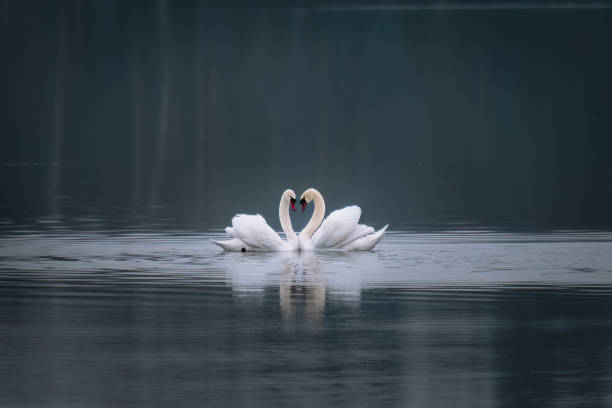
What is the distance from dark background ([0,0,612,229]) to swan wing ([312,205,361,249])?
5.20 m

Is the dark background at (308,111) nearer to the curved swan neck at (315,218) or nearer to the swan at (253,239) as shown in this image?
the curved swan neck at (315,218)

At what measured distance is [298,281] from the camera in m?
21.1

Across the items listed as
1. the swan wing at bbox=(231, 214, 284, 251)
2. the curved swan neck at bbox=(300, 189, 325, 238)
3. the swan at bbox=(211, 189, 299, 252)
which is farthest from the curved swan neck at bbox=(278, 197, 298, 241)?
the swan wing at bbox=(231, 214, 284, 251)

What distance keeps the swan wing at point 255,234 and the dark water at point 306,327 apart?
21cm

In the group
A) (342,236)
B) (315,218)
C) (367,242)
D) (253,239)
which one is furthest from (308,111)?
(253,239)

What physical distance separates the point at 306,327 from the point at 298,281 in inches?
169

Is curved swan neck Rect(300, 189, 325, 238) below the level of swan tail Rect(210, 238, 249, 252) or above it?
above

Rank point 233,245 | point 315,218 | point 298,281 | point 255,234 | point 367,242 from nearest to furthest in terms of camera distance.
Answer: point 298,281
point 255,234
point 233,245
point 367,242
point 315,218

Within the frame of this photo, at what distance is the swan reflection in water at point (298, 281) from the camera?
721 inches

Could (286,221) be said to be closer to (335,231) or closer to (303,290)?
(335,231)

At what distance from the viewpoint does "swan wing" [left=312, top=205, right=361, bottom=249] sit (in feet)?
83.9

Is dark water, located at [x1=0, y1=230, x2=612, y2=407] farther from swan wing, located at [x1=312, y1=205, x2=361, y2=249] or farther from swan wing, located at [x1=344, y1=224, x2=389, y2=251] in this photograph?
swan wing, located at [x1=312, y1=205, x2=361, y2=249]

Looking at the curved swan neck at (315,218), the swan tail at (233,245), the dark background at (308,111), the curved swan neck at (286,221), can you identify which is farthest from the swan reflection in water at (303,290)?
the dark background at (308,111)

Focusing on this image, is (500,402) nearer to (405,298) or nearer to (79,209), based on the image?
(405,298)
